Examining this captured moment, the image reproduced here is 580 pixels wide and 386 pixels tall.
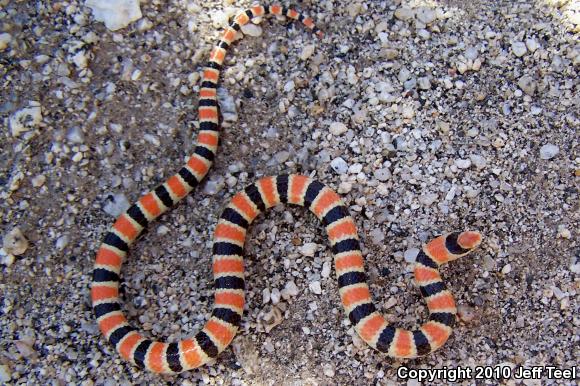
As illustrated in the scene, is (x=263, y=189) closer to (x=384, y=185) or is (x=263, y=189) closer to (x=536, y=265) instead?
(x=384, y=185)

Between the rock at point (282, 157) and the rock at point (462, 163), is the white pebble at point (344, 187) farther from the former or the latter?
the rock at point (462, 163)

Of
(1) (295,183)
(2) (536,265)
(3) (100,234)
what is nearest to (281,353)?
(1) (295,183)

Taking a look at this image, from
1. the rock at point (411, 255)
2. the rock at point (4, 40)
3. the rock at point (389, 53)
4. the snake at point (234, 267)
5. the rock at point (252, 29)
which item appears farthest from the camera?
the rock at point (252, 29)

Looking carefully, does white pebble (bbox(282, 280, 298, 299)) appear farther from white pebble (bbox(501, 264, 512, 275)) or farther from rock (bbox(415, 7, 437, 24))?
rock (bbox(415, 7, 437, 24))

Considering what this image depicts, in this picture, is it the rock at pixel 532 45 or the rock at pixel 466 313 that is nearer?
the rock at pixel 466 313

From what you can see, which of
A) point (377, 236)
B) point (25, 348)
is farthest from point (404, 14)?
point (25, 348)

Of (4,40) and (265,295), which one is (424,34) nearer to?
(265,295)

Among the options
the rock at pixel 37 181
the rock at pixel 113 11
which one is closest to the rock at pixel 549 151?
the rock at pixel 113 11
